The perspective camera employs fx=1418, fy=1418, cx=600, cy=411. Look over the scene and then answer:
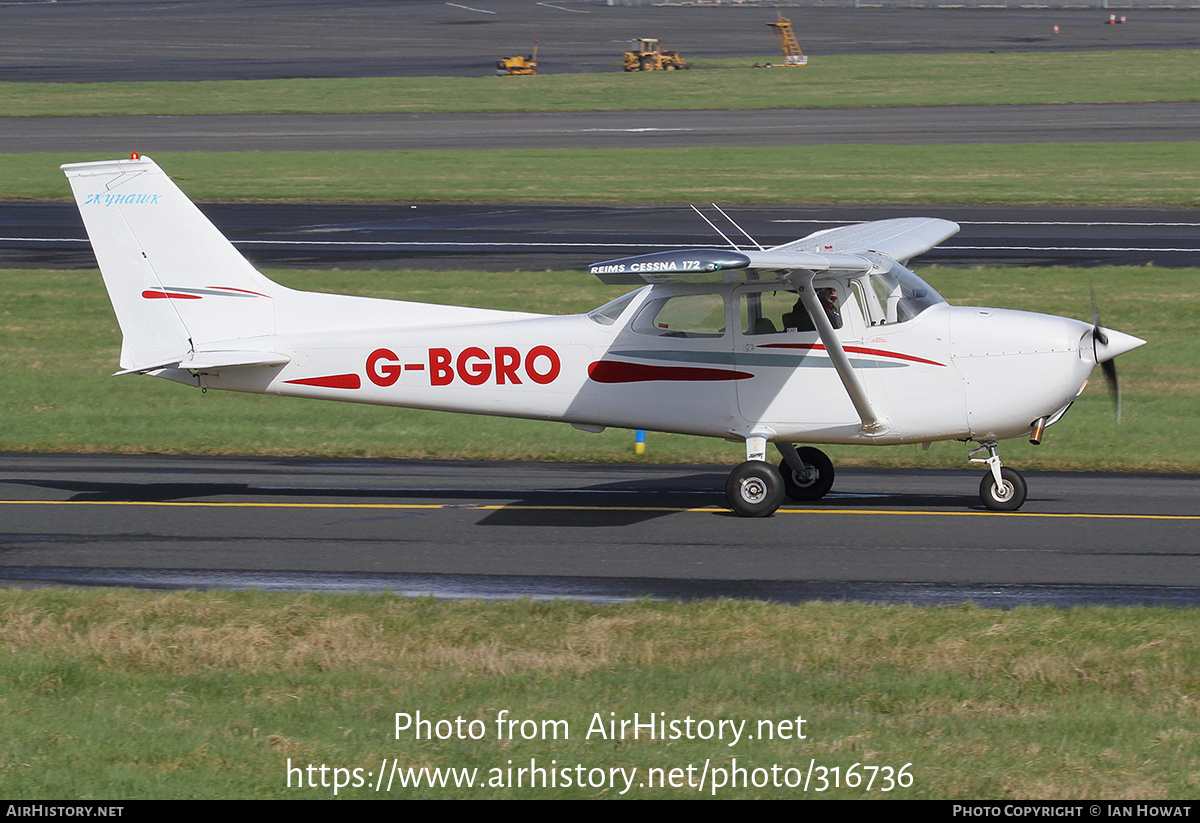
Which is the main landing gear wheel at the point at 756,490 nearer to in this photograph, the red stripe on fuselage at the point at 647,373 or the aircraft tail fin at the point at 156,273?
the red stripe on fuselage at the point at 647,373

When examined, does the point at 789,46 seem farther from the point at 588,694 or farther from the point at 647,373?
the point at 588,694

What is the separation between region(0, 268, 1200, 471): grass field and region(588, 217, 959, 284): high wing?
2.48m

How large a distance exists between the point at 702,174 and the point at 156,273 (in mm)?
26007

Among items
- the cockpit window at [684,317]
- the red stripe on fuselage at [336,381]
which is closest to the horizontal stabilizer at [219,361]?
the red stripe on fuselage at [336,381]

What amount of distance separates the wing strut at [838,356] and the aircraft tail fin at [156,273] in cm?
510

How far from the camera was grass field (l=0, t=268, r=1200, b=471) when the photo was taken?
619 inches

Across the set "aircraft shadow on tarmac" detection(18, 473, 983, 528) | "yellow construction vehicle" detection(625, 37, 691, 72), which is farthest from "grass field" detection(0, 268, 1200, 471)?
"yellow construction vehicle" detection(625, 37, 691, 72)

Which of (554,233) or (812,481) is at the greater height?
(554,233)

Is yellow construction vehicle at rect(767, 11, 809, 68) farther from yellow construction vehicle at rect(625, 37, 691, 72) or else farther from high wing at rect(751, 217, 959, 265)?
high wing at rect(751, 217, 959, 265)

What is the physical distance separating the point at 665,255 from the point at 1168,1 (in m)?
87.6

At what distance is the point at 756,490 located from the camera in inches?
504

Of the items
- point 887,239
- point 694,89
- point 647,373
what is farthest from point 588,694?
point 694,89

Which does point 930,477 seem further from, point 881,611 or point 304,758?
point 304,758

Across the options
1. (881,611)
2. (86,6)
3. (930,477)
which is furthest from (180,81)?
(881,611)
